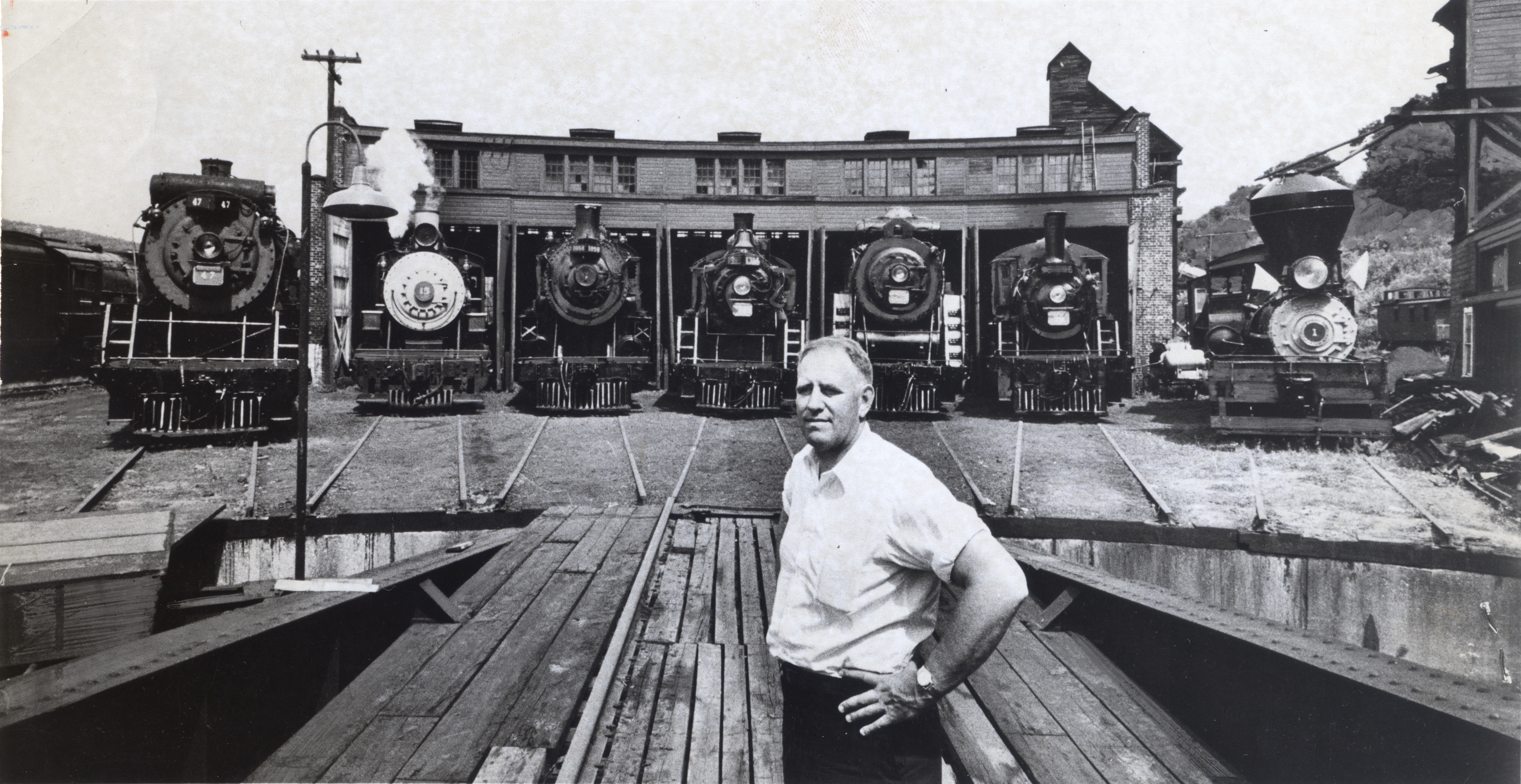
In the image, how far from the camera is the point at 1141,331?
59.9 ft

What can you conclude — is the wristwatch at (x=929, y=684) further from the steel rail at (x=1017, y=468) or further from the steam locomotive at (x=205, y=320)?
the steam locomotive at (x=205, y=320)

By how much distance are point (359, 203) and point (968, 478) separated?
22.2 ft

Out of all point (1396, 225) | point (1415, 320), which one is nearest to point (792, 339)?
point (1415, 320)

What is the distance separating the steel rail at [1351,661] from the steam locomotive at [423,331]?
34.1 feet

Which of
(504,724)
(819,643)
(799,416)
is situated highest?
(799,416)

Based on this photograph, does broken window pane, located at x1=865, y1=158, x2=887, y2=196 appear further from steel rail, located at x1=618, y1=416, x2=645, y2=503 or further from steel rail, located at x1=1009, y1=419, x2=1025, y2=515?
steel rail, located at x1=618, y1=416, x2=645, y2=503

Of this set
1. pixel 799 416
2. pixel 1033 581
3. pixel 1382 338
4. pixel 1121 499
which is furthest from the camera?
pixel 1382 338

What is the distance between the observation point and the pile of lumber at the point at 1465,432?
856 cm

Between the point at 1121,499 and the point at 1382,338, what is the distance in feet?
66.1

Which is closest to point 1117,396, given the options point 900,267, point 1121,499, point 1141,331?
point 1141,331

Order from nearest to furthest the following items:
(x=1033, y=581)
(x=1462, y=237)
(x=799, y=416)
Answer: (x=799, y=416), (x=1033, y=581), (x=1462, y=237)

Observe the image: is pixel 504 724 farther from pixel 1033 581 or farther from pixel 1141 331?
pixel 1141 331

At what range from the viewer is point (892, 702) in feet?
6.91

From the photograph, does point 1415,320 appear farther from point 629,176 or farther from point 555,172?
point 555,172
